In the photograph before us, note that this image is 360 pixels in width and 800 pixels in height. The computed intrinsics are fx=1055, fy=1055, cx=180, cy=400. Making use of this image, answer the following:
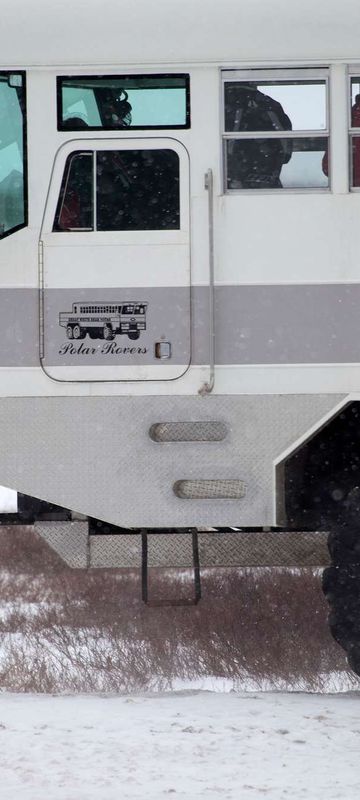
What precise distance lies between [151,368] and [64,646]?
3.56 meters

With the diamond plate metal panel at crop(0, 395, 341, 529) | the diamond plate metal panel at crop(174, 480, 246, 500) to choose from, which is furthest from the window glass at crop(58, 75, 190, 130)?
the diamond plate metal panel at crop(174, 480, 246, 500)

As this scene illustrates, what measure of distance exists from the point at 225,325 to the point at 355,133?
1198 millimetres

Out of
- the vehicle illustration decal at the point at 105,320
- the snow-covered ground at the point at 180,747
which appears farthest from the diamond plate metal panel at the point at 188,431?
the snow-covered ground at the point at 180,747

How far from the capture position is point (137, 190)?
5.57 meters

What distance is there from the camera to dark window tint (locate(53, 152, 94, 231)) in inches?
217

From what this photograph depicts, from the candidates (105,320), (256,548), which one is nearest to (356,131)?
(105,320)

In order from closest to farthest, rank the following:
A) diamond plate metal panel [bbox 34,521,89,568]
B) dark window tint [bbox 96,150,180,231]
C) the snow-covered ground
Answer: the snow-covered ground → dark window tint [bbox 96,150,180,231] → diamond plate metal panel [bbox 34,521,89,568]

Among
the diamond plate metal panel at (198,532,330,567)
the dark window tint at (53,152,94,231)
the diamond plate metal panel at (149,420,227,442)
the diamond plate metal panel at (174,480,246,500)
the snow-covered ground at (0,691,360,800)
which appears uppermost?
the dark window tint at (53,152,94,231)

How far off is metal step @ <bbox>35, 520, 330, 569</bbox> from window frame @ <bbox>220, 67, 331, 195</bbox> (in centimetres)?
189

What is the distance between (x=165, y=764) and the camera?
4363mm

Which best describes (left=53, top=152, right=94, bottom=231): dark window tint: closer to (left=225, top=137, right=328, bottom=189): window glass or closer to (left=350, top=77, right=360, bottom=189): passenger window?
(left=225, top=137, right=328, bottom=189): window glass

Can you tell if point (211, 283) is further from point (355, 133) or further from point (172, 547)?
point (172, 547)

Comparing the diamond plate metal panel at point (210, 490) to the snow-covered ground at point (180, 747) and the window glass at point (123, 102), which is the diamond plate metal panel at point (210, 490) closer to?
the snow-covered ground at point (180, 747)

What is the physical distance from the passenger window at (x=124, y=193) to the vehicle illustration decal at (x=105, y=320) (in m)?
0.41
